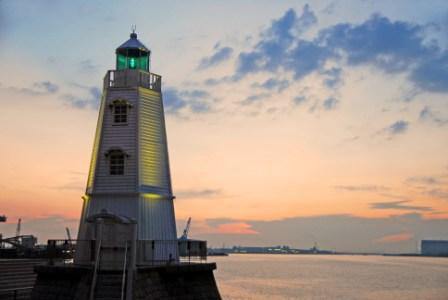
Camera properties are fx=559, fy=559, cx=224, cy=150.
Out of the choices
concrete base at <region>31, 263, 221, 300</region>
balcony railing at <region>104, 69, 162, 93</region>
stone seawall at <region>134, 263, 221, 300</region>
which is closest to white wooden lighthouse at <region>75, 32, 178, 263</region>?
balcony railing at <region>104, 69, 162, 93</region>

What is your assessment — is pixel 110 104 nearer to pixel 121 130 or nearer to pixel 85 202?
pixel 121 130

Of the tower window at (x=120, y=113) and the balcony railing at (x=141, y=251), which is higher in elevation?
the tower window at (x=120, y=113)

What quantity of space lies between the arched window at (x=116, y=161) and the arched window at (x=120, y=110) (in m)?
1.76

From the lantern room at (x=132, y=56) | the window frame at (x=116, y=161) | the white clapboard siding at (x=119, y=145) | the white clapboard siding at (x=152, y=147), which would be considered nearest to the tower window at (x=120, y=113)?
the white clapboard siding at (x=119, y=145)

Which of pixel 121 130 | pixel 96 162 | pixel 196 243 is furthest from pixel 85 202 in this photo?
pixel 196 243

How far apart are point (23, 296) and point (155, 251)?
26.6 ft

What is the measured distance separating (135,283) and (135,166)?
732 centimetres

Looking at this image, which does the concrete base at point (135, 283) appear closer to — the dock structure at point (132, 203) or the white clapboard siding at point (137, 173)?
the dock structure at point (132, 203)

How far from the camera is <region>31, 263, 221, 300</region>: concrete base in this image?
23281 mm

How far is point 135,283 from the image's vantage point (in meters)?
23.3

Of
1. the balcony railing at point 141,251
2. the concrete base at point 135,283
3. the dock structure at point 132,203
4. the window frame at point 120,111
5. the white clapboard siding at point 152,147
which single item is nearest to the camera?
the concrete base at point 135,283

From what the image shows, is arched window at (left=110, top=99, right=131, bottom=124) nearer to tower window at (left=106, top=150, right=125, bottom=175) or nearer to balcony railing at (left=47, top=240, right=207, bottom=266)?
tower window at (left=106, top=150, right=125, bottom=175)

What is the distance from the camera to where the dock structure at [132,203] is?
2572 centimetres

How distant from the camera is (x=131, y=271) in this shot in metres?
23.2
